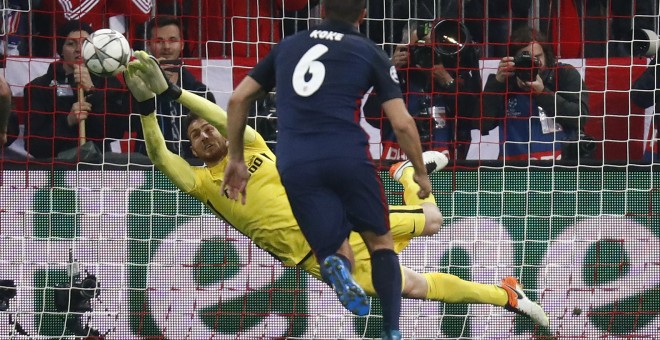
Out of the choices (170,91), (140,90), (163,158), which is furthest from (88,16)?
(170,91)

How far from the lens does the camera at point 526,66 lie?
1123 cm

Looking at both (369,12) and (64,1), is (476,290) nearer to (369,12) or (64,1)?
(369,12)

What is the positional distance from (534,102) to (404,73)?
0.95 meters

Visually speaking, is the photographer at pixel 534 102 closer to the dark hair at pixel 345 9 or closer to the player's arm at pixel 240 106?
the dark hair at pixel 345 9

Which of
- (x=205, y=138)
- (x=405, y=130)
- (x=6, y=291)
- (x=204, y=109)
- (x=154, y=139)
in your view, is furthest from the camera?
(x=6, y=291)

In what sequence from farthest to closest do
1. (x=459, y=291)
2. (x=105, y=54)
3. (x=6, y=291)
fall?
(x=6, y=291)
(x=459, y=291)
(x=105, y=54)

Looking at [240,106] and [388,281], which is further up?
[240,106]

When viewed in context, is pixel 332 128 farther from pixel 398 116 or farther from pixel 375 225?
pixel 375 225

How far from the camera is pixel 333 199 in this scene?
319 inches

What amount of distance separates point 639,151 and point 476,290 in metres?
2.01

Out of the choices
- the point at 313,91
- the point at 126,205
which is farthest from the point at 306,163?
the point at 126,205

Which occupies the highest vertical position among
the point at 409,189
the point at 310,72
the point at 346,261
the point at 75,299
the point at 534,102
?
the point at 310,72

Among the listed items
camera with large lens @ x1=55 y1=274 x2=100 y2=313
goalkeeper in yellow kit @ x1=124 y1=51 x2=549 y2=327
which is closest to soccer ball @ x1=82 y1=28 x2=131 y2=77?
goalkeeper in yellow kit @ x1=124 y1=51 x2=549 y2=327

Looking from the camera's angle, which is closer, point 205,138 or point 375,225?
point 375,225
